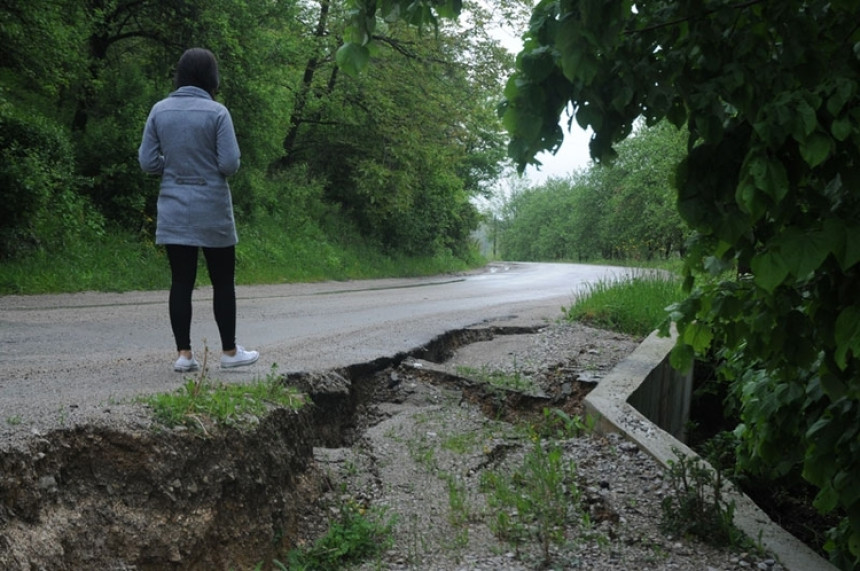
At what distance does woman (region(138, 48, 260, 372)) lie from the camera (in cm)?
443

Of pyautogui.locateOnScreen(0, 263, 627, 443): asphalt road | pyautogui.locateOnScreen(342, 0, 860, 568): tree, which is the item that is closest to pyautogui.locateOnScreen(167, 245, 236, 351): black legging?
pyautogui.locateOnScreen(0, 263, 627, 443): asphalt road

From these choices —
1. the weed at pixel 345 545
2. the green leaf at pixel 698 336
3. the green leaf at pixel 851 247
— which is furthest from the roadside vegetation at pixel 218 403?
the green leaf at pixel 851 247

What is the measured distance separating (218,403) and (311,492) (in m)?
0.65

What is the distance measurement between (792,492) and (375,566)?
4599mm

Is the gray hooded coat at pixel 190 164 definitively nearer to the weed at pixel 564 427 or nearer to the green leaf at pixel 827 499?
the weed at pixel 564 427

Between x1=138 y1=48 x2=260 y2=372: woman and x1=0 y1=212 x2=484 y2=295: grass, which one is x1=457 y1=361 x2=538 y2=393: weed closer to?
x1=138 y1=48 x2=260 y2=372: woman

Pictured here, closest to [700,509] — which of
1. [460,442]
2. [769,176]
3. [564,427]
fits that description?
[460,442]

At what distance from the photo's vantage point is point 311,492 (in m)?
3.57

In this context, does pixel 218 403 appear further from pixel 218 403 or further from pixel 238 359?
pixel 238 359

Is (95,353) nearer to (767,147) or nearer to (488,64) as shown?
(767,147)

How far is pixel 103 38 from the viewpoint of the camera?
45.9 feet

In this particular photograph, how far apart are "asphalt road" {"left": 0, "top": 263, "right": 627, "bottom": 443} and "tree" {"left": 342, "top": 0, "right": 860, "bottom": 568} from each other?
7.21 ft

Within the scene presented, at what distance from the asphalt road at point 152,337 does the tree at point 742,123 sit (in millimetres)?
2198

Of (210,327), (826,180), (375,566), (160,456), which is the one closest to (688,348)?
(826,180)
